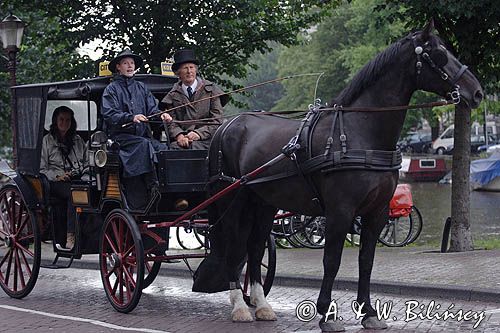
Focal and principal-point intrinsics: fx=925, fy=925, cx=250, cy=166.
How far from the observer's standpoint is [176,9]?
1509cm

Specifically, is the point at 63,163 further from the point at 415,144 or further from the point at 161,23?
the point at 415,144

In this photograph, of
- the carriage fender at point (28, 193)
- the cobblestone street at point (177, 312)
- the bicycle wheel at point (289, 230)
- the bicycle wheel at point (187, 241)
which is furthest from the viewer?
the bicycle wheel at point (187, 241)

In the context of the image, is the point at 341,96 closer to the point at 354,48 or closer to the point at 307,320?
the point at 307,320

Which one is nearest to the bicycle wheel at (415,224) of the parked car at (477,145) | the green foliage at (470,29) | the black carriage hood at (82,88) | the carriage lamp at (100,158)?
the green foliage at (470,29)

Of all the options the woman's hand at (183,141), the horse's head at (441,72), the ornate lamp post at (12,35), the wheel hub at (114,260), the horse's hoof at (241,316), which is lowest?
the horse's hoof at (241,316)

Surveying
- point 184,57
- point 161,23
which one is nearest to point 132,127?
point 184,57

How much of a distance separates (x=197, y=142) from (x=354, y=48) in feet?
138

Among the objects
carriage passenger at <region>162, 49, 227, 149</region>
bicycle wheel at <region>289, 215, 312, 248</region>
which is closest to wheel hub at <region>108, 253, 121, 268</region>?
carriage passenger at <region>162, 49, 227, 149</region>

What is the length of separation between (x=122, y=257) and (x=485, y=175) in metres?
31.2

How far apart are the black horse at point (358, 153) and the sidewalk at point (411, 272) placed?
1907 millimetres

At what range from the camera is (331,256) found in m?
7.96

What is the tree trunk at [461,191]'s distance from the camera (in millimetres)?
13797

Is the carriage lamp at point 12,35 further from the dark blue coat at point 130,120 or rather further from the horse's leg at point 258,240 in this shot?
the horse's leg at point 258,240

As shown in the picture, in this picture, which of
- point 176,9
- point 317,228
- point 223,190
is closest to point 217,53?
point 176,9
